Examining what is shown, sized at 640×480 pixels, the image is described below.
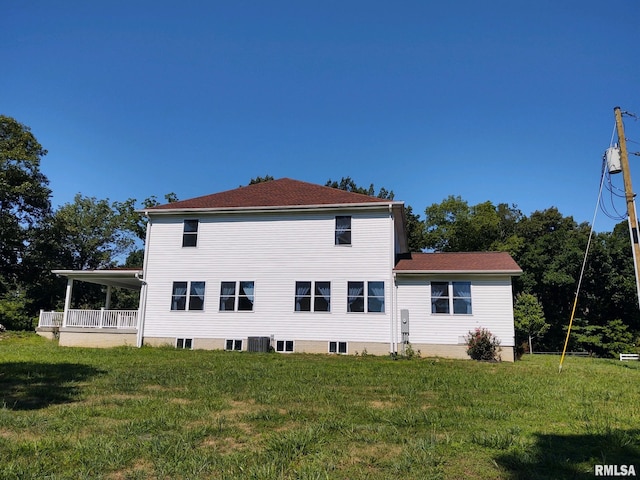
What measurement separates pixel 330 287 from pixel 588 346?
26.3 metres

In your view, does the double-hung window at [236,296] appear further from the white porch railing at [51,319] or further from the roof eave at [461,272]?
the white porch railing at [51,319]

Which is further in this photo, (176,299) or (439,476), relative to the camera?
(176,299)

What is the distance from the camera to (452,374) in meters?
10.4

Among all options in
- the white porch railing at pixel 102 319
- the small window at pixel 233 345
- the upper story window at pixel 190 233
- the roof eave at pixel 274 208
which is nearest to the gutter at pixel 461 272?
the roof eave at pixel 274 208

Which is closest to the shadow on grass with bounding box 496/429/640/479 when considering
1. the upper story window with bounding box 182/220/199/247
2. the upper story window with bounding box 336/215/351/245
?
the upper story window with bounding box 336/215/351/245

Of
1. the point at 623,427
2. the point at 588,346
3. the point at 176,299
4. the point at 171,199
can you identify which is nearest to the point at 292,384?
the point at 623,427

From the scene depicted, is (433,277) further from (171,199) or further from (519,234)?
(519,234)

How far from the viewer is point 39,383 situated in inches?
332

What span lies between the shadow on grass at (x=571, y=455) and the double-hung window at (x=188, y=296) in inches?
579

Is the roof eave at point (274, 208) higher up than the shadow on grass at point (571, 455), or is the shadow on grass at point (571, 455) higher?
the roof eave at point (274, 208)

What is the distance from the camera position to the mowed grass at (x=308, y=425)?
4008mm

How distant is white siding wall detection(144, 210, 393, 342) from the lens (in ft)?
53.8

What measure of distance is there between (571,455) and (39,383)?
9.10 meters

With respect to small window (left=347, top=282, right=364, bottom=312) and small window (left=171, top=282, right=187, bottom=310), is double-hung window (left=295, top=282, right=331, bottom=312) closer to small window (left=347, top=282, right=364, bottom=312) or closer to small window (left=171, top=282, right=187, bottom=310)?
small window (left=347, top=282, right=364, bottom=312)
